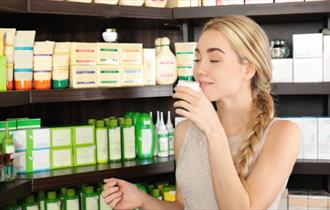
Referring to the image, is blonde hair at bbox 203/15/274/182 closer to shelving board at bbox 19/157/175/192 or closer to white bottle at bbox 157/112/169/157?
shelving board at bbox 19/157/175/192

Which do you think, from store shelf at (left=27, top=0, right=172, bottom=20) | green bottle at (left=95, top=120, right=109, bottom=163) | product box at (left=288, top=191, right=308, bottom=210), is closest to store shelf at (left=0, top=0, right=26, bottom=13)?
store shelf at (left=27, top=0, right=172, bottom=20)

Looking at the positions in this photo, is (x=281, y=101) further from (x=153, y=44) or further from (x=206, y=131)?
(x=206, y=131)

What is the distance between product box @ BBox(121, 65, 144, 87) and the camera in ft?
8.32

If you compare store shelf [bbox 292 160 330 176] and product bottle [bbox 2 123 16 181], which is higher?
product bottle [bbox 2 123 16 181]

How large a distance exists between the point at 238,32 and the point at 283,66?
1096 millimetres

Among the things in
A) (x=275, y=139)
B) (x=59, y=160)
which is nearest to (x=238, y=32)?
(x=275, y=139)

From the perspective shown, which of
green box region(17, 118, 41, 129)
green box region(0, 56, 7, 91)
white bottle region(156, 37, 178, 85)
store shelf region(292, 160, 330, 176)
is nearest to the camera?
green box region(0, 56, 7, 91)

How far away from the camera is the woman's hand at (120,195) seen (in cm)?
162

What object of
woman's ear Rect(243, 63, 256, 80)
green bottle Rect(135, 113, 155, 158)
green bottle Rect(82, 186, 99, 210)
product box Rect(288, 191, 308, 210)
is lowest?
product box Rect(288, 191, 308, 210)

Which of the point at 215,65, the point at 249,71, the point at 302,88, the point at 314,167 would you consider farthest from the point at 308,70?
the point at 215,65

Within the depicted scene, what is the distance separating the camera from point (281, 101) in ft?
9.82

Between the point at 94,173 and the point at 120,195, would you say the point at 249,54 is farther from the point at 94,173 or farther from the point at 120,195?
the point at 94,173

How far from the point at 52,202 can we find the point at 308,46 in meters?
1.58

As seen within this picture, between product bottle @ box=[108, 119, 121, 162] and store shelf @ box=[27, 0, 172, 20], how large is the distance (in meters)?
0.58
